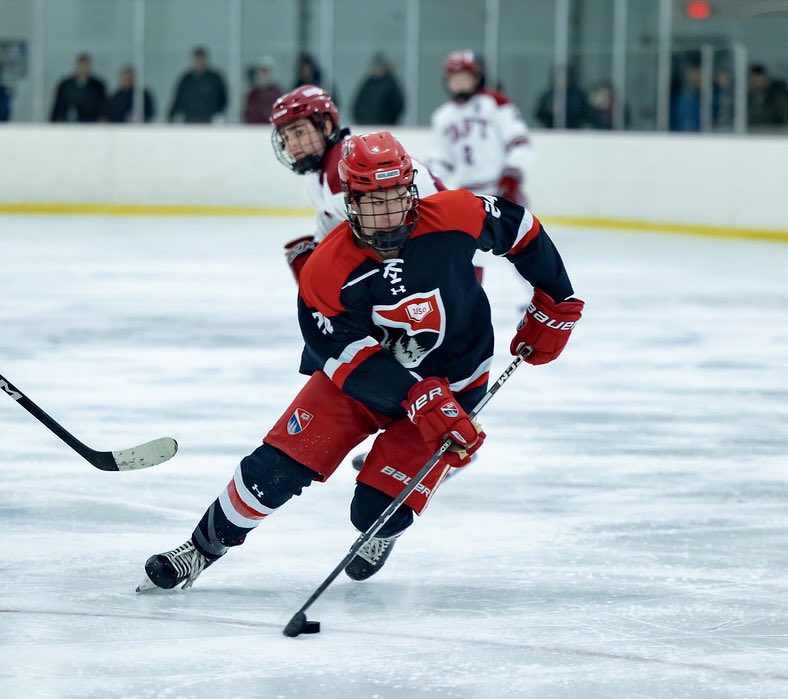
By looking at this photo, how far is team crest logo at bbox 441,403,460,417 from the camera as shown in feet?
8.12

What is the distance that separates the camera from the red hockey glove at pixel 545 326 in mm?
2873

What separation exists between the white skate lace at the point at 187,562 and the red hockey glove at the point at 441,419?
0.49m

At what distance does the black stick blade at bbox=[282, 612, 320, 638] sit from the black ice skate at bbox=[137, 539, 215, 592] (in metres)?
0.30

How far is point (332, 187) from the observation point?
3.49 m

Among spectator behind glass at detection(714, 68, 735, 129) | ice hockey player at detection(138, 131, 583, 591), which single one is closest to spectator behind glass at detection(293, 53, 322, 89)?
spectator behind glass at detection(714, 68, 735, 129)

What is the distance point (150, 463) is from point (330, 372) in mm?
517

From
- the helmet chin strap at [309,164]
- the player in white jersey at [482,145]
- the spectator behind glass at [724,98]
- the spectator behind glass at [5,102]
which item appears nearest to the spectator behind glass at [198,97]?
the spectator behind glass at [5,102]

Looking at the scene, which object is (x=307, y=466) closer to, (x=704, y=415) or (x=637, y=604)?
(x=637, y=604)

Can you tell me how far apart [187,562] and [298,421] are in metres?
0.32

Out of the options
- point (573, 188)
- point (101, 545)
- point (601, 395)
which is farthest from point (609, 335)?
point (573, 188)

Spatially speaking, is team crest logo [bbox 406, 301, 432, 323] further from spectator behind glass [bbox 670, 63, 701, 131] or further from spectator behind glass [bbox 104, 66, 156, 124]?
spectator behind glass [bbox 104, 66, 156, 124]

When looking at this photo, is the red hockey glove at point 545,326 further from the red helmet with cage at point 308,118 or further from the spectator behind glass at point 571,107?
the spectator behind glass at point 571,107

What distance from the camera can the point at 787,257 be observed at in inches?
365

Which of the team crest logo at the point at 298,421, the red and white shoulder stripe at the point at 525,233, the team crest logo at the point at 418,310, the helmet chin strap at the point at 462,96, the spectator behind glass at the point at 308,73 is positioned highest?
the spectator behind glass at the point at 308,73
